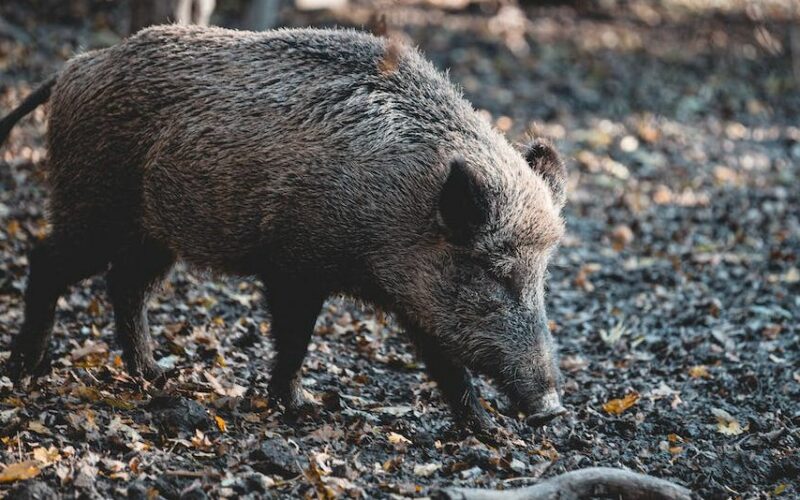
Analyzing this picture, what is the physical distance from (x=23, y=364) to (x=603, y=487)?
3.31 meters

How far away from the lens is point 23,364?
18.4 feet

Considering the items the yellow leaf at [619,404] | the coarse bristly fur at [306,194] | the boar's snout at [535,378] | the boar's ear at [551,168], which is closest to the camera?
the boar's snout at [535,378]

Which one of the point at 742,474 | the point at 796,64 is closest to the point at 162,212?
the point at 742,474

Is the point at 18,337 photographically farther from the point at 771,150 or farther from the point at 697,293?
the point at 771,150

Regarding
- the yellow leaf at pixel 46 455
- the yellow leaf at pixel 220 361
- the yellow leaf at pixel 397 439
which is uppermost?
the yellow leaf at pixel 397 439

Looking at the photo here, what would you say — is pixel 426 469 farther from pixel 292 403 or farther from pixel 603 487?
pixel 292 403

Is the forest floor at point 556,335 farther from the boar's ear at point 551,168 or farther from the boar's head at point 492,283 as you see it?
the boar's ear at point 551,168

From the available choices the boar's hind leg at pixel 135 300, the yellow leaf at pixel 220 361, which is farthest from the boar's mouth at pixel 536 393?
the boar's hind leg at pixel 135 300

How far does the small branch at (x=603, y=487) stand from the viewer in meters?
4.10

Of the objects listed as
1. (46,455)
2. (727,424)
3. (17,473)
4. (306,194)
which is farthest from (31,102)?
(727,424)

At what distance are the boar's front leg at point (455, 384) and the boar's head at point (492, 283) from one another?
0.15 meters

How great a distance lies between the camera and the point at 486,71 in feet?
46.3

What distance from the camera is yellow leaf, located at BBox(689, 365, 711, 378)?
657 centimetres

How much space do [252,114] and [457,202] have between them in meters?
1.28
